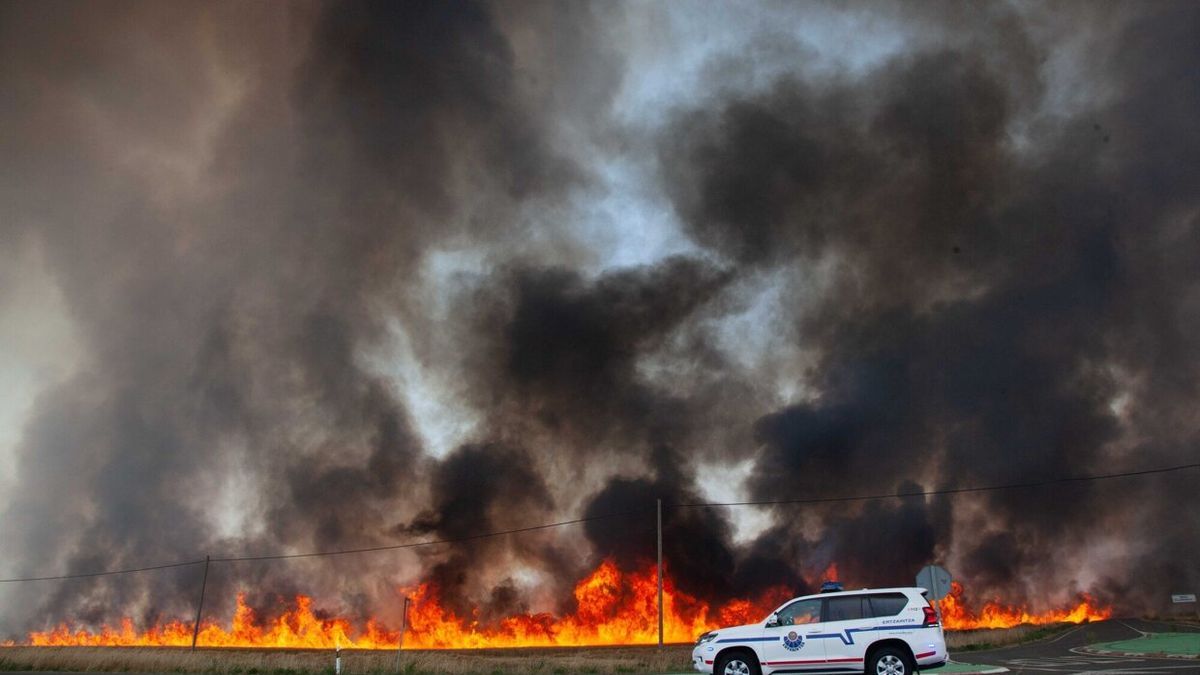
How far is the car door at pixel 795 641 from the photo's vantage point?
16422mm

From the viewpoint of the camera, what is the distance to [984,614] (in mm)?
84188

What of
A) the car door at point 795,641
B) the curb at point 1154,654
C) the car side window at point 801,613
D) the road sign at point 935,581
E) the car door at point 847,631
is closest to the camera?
the car door at point 847,631

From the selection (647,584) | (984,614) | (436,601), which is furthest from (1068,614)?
(436,601)

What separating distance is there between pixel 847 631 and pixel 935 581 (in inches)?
168

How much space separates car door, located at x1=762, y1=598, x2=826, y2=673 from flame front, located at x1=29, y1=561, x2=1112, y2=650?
6121 centimetres

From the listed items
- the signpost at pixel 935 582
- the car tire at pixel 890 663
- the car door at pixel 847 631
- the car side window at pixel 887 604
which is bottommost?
the car tire at pixel 890 663

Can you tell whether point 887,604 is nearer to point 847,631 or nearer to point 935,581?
point 847,631

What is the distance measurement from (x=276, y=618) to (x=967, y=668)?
8213 cm

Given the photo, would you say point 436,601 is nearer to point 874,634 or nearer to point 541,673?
point 541,673

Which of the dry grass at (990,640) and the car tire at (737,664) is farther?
the dry grass at (990,640)

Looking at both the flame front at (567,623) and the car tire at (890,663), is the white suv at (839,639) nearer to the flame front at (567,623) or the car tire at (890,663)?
the car tire at (890,663)

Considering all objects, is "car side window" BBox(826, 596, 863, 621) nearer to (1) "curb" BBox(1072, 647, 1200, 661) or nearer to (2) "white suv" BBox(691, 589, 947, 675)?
(2) "white suv" BBox(691, 589, 947, 675)

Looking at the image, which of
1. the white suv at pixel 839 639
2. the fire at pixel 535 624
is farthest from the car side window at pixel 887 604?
the fire at pixel 535 624

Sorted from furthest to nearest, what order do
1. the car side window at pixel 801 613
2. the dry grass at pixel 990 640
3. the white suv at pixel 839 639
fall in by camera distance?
the dry grass at pixel 990 640
the car side window at pixel 801 613
the white suv at pixel 839 639
